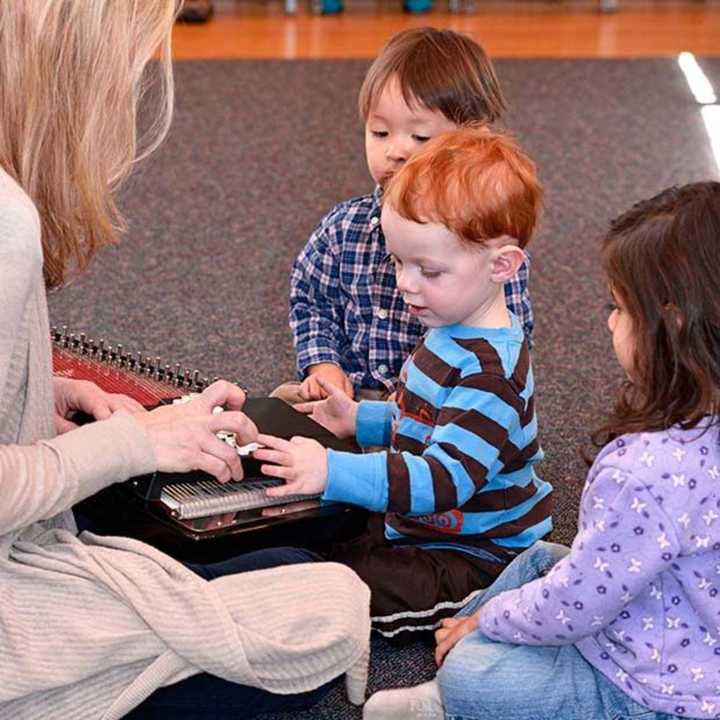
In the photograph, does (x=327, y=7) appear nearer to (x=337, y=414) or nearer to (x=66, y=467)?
(x=337, y=414)

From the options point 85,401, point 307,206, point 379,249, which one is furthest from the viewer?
point 307,206

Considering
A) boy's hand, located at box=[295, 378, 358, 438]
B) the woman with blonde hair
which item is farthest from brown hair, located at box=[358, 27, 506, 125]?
the woman with blonde hair

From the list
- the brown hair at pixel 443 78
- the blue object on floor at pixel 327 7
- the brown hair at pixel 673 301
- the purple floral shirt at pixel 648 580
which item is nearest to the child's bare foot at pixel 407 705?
the purple floral shirt at pixel 648 580

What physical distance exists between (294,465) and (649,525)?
1.43 feet

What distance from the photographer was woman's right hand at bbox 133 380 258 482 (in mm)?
1521

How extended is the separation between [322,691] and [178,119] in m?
2.73

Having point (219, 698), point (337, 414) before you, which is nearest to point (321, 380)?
point (337, 414)

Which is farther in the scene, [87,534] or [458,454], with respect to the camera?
[458,454]

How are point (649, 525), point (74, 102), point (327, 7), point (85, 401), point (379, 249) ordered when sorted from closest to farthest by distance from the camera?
point (649, 525) < point (74, 102) < point (85, 401) < point (379, 249) < point (327, 7)

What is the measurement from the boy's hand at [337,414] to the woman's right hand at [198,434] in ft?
0.86

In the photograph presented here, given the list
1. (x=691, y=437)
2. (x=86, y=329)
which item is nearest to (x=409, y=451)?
(x=691, y=437)

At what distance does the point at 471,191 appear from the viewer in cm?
166

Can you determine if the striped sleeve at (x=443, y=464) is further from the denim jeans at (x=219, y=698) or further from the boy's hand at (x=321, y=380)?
the boy's hand at (x=321, y=380)

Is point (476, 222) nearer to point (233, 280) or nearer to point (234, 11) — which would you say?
point (233, 280)
